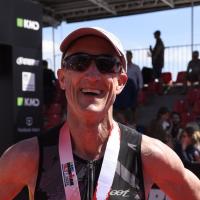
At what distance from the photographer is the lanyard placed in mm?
2051

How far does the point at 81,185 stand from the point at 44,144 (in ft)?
0.80

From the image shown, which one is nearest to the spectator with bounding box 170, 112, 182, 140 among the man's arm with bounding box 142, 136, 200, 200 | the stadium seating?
the stadium seating

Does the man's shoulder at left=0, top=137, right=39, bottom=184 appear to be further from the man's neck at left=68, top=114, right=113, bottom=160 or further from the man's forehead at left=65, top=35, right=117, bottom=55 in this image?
the man's forehead at left=65, top=35, right=117, bottom=55

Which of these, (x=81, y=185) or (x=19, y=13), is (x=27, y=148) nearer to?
(x=81, y=185)

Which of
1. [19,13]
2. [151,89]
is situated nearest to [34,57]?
[19,13]

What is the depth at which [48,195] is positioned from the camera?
2084 mm

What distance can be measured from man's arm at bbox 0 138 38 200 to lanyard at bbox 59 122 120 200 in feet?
0.42

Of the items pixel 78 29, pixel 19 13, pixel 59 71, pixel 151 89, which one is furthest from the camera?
pixel 151 89

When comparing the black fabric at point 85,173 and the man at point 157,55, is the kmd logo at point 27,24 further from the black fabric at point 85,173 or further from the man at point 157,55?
the man at point 157,55

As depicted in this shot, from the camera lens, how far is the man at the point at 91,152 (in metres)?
2.05

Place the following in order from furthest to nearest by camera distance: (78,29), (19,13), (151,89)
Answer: (151,89), (19,13), (78,29)

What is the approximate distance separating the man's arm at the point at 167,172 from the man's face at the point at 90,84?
29 cm

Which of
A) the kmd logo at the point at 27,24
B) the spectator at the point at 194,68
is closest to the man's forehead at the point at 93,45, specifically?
the kmd logo at the point at 27,24

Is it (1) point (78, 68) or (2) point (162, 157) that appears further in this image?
(2) point (162, 157)
